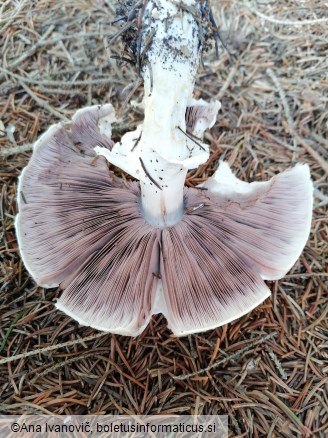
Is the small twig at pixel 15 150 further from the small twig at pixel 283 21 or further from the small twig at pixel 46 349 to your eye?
the small twig at pixel 283 21

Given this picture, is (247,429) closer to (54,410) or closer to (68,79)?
(54,410)

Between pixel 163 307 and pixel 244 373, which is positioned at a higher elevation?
pixel 163 307

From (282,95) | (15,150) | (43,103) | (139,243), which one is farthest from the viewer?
(282,95)

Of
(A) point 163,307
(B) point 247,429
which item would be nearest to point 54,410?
(A) point 163,307

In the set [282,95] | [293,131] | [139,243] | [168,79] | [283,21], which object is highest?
[283,21]

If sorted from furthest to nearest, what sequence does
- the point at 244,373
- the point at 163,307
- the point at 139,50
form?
the point at 244,373, the point at 163,307, the point at 139,50

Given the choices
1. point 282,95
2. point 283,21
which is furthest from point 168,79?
point 283,21

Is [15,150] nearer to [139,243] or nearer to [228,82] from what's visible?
[139,243]
